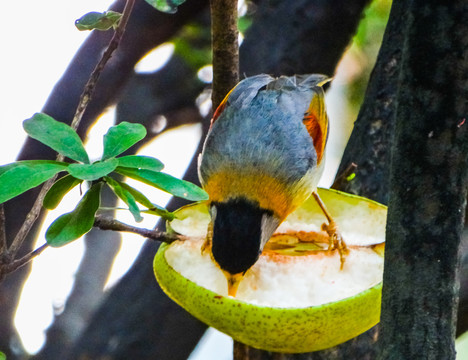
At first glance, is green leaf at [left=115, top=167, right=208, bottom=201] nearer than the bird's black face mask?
Yes

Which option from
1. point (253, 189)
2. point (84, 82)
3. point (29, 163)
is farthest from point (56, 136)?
point (84, 82)

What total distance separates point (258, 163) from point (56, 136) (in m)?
0.81

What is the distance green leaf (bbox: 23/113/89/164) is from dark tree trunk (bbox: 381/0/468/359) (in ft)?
1.72

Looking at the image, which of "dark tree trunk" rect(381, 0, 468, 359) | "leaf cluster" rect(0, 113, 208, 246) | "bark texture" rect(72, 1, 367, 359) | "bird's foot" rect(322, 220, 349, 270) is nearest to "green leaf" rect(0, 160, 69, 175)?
"leaf cluster" rect(0, 113, 208, 246)

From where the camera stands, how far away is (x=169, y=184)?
1.09 meters

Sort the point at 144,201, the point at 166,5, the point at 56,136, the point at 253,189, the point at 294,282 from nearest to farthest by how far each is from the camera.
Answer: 1. the point at 56,136
2. the point at 144,201
3. the point at 166,5
4. the point at 294,282
5. the point at 253,189

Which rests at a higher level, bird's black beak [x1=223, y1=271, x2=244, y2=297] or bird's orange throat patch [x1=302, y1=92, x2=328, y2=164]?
bird's orange throat patch [x1=302, y1=92, x2=328, y2=164]

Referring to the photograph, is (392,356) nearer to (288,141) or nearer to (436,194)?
(436,194)

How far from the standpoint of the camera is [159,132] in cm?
242

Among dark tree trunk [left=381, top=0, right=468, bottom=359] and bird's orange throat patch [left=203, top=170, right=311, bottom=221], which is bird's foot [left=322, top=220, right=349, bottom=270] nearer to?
bird's orange throat patch [left=203, top=170, right=311, bottom=221]

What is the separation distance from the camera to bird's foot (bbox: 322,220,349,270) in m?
1.74

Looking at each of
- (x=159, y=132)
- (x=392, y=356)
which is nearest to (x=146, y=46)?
(x=159, y=132)

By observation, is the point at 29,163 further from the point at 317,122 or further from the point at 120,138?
the point at 317,122

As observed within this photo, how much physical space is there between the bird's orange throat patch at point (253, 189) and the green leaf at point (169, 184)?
2.18ft
